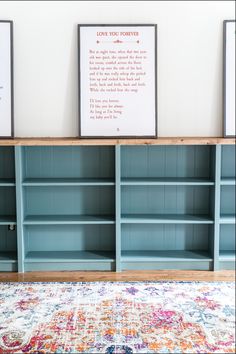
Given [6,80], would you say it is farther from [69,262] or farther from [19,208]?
[69,262]

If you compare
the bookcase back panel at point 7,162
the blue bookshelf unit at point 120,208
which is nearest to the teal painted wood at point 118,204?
the blue bookshelf unit at point 120,208

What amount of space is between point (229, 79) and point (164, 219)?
87 centimetres

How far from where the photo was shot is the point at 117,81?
3.06 meters

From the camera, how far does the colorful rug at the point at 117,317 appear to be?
215 cm

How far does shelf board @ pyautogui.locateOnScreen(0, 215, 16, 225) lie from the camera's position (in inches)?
116

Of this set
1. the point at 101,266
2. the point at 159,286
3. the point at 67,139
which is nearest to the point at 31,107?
the point at 67,139

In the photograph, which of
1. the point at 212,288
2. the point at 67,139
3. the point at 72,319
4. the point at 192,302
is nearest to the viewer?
the point at 72,319

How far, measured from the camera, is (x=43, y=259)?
3.02 meters

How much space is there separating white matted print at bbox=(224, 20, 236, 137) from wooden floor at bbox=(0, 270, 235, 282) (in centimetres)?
79

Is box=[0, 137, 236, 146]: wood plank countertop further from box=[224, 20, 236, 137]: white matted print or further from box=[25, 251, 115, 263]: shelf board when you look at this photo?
box=[25, 251, 115, 263]: shelf board

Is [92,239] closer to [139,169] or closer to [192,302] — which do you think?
[139,169]

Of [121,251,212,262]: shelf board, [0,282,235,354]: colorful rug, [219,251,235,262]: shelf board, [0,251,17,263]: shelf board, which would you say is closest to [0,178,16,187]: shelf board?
[0,251,17,263]: shelf board

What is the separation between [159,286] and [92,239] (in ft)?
1.77

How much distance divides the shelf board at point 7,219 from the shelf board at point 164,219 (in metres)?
0.60
